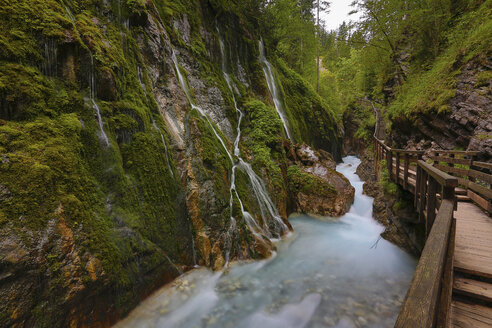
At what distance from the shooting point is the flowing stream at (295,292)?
3871mm

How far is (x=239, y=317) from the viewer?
3967 millimetres

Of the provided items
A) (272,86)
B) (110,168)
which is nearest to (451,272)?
(110,168)

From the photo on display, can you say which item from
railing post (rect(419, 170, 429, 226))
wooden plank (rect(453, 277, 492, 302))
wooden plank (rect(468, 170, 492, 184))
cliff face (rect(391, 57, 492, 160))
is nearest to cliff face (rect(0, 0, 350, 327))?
railing post (rect(419, 170, 429, 226))

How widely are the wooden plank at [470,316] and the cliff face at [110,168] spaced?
426 centimetres

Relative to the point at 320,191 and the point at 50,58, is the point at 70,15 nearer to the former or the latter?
the point at 50,58

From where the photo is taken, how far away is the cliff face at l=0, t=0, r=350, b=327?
2873mm

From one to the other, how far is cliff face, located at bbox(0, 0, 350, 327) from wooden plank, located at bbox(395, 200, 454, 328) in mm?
3889

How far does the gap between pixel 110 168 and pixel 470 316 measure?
17.4 ft

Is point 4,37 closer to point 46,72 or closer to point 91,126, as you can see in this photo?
point 46,72

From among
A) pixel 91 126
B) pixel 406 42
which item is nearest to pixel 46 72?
pixel 91 126

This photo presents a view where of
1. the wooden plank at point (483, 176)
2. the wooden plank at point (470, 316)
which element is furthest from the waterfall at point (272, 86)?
the wooden plank at point (470, 316)

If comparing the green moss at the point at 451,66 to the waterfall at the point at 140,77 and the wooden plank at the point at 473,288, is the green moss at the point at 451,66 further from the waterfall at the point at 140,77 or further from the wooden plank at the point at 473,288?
the waterfall at the point at 140,77

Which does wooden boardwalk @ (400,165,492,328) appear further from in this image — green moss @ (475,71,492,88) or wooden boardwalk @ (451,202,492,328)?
green moss @ (475,71,492,88)

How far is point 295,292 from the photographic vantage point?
463 centimetres
